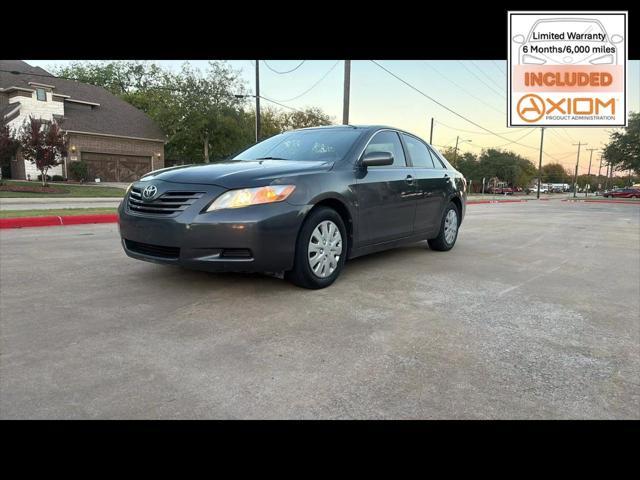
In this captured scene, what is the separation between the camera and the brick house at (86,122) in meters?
32.0

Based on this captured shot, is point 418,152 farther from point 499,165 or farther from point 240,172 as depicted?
point 499,165

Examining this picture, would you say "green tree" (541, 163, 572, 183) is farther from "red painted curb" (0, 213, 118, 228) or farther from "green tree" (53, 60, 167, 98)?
"red painted curb" (0, 213, 118, 228)

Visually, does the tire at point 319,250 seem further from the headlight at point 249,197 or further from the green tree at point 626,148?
the green tree at point 626,148

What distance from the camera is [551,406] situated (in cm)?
215

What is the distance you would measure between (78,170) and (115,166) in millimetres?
3790

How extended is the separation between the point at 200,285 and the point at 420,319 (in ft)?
6.62

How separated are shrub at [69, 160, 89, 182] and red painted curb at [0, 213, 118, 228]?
2549cm

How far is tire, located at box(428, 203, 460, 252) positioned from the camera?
6.43 m

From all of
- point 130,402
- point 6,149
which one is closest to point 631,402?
point 130,402

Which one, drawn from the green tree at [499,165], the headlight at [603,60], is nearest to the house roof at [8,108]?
the headlight at [603,60]

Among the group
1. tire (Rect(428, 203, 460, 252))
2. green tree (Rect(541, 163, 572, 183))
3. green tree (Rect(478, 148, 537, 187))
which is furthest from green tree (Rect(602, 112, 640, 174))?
green tree (Rect(541, 163, 572, 183))

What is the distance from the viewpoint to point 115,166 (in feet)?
119
